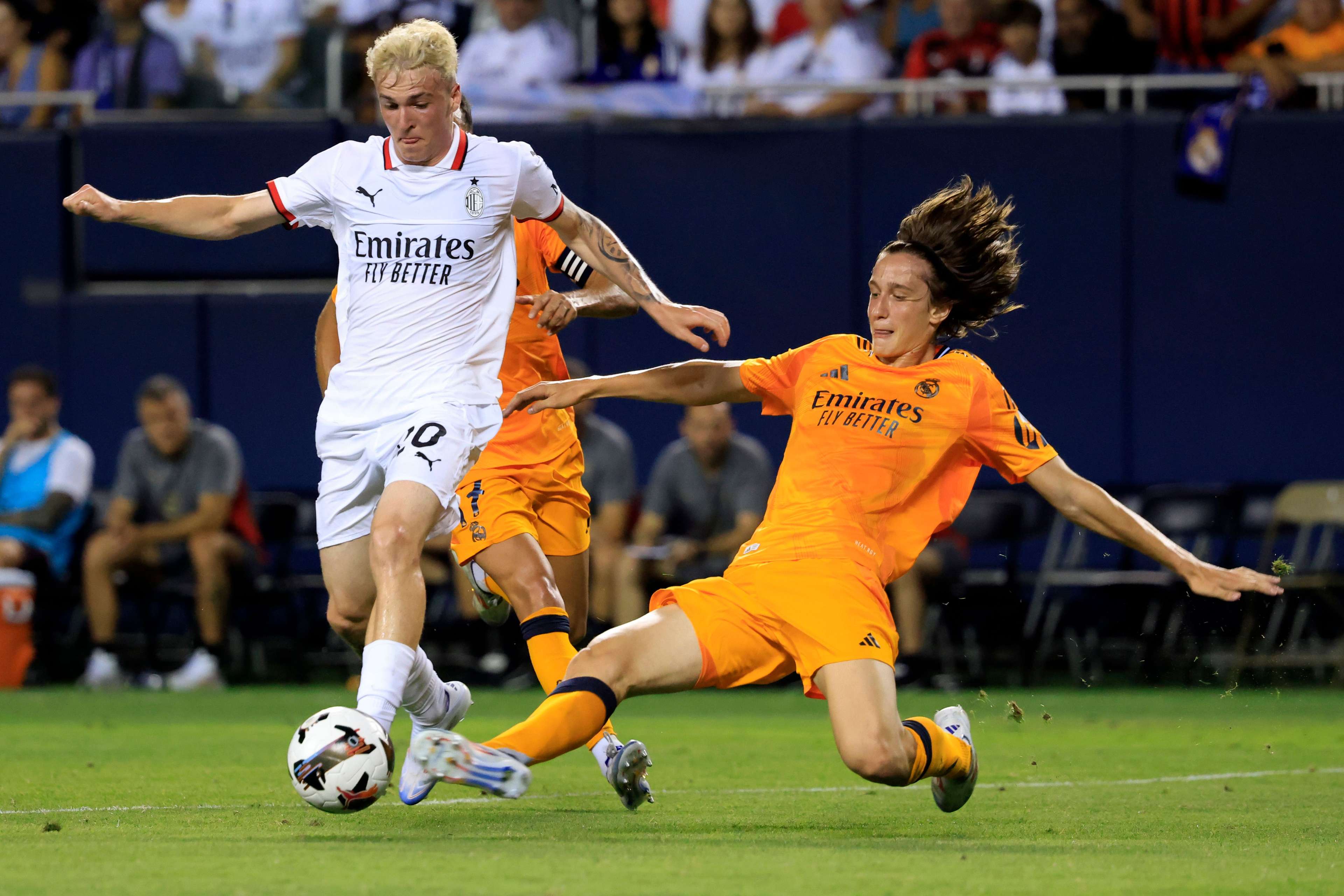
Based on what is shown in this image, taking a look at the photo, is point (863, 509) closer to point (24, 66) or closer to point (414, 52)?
point (414, 52)

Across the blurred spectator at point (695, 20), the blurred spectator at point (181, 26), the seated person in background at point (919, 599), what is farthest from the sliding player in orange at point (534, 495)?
the blurred spectator at point (181, 26)

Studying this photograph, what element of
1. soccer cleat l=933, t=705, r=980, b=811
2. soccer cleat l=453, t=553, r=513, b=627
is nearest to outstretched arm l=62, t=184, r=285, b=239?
soccer cleat l=453, t=553, r=513, b=627

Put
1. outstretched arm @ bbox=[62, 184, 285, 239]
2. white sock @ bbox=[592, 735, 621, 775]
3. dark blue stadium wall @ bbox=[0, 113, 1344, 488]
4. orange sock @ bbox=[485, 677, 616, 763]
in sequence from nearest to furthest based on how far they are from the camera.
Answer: orange sock @ bbox=[485, 677, 616, 763] → outstretched arm @ bbox=[62, 184, 285, 239] → white sock @ bbox=[592, 735, 621, 775] → dark blue stadium wall @ bbox=[0, 113, 1344, 488]

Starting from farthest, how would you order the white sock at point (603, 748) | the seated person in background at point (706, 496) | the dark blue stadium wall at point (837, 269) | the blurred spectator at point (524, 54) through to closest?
the blurred spectator at point (524, 54) < the dark blue stadium wall at point (837, 269) < the seated person in background at point (706, 496) < the white sock at point (603, 748)

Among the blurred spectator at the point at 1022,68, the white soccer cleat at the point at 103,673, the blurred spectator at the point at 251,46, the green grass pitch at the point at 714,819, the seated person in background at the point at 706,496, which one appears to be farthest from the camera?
the blurred spectator at the point at 251,46

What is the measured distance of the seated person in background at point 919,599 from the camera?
474 inches

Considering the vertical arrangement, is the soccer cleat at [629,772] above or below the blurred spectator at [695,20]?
below

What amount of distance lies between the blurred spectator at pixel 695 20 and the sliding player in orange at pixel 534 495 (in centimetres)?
747

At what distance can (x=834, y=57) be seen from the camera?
1403 cm

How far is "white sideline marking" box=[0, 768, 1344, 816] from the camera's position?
19.9ft

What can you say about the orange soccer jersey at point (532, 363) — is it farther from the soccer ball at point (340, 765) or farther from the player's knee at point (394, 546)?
the soccer ball at point (340, 765)

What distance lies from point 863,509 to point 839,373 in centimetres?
45

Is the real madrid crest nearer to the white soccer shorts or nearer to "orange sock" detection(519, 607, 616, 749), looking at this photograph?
the white soccer shorts

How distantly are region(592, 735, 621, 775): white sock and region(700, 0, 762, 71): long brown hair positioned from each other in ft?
28.8
